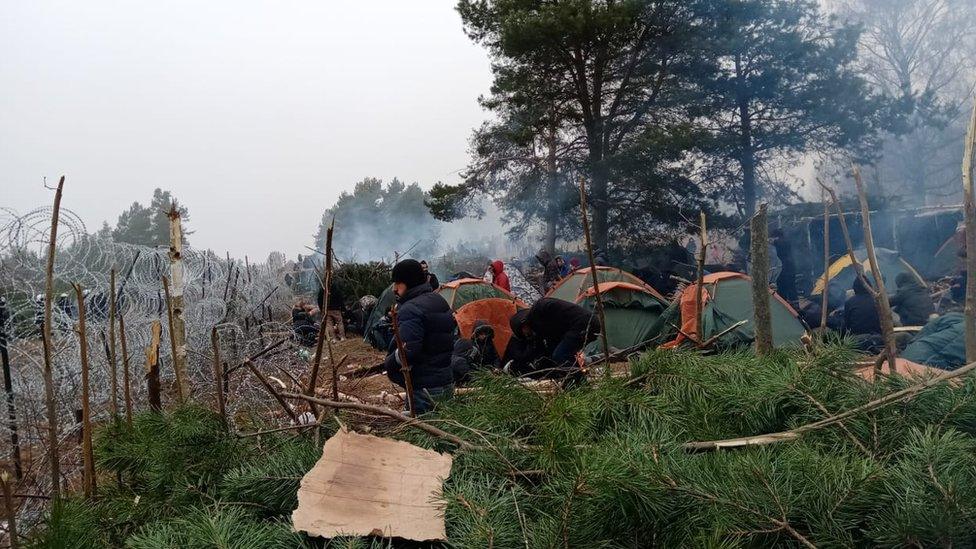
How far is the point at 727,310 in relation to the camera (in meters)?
8.78

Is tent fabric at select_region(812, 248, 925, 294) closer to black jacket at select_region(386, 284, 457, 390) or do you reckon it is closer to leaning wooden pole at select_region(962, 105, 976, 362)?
black jacket at select_region(386, 284, 457, 390)

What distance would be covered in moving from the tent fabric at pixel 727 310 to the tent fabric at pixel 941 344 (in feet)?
7.49

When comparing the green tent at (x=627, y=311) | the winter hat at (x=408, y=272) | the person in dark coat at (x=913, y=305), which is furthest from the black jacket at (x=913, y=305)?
the winter hat at (x=408, y=272)

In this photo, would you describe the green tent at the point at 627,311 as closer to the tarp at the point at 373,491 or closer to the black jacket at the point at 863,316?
the black jacket at the point at 863,316

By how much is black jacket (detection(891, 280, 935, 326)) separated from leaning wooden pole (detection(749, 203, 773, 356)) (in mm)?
6464

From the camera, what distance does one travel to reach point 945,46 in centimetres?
2016

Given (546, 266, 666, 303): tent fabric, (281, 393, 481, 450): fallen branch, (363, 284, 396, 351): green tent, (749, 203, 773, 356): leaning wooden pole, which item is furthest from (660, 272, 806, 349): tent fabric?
(281, 393, 481, 450): fallen branch

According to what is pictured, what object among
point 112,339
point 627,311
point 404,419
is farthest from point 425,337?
point 627,311

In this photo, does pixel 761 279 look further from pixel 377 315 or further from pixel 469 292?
pixel 377 315

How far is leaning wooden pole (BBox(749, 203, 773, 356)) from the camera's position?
2793 mm

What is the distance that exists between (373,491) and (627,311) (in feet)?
27.4

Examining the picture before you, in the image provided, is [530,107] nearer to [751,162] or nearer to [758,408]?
[751,162]

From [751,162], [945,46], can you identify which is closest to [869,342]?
[751,162]

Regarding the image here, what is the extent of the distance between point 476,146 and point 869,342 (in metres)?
12.4
